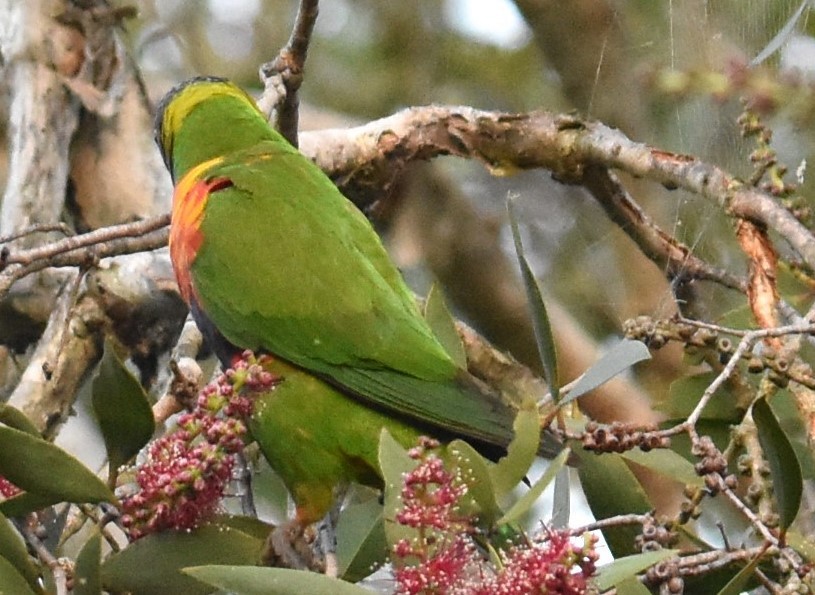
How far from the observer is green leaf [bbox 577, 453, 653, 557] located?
922 millimetres

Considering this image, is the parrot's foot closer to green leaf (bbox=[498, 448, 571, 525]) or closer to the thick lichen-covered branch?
green leaf (bbox=[498, 448, 571, 525])

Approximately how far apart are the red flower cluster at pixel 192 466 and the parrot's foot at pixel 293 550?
81 millimetres

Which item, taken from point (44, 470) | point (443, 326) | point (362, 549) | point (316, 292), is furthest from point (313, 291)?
point (44, 470)

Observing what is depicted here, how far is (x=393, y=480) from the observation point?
2.41ft

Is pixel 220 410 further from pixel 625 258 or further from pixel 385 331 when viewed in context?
pixel 625 258

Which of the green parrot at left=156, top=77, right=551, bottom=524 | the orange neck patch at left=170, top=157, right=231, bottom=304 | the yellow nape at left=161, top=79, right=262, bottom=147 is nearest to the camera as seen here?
the green parrot at left=156, top=77, right=551, bottom=524

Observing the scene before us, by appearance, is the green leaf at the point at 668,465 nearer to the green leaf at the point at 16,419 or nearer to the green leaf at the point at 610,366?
the green leaf at the point at 610,366

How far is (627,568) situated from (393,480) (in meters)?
0.16

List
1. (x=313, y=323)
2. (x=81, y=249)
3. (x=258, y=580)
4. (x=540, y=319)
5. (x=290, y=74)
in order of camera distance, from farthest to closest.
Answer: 1. (x=290, y=74)
2. (x=313, y=323)
3. (x=81, y=249)
4. (x=540, y=319)
5. (x=258, y=580)

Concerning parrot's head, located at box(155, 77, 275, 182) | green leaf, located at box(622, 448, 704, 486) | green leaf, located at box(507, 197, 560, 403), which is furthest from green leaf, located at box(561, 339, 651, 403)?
parrot's head, located at box(155, 77, 275, 182)

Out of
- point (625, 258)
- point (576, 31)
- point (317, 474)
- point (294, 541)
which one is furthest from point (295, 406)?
point (576, 31)

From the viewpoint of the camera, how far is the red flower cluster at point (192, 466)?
0.78 m

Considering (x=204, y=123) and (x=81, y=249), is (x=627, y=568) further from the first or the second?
(x=204, y=123)

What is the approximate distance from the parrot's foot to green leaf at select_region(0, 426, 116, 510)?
16cm
